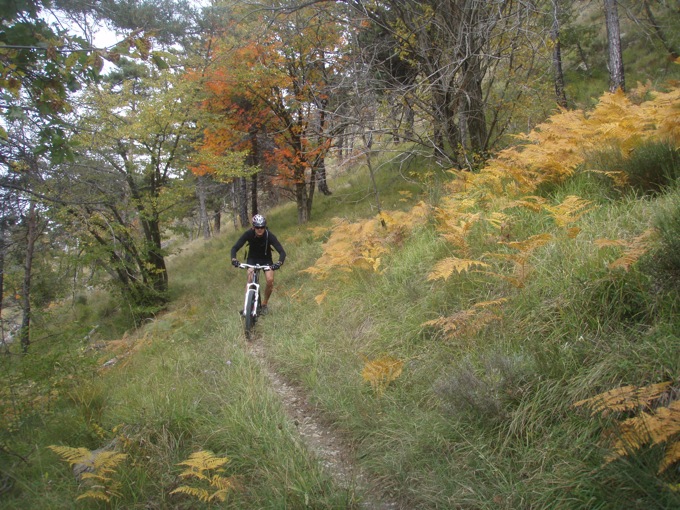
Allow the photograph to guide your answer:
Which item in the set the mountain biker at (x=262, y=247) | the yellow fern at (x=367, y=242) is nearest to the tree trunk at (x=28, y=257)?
the mountain biker at (x=262, y=247)

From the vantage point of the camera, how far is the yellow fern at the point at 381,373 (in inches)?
152

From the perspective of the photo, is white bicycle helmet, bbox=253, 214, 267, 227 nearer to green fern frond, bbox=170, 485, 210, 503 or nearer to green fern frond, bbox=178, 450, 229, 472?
green fern frond, bbox=178, 450, 229, 472

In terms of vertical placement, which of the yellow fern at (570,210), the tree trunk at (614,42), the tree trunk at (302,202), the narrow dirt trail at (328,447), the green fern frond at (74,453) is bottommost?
the narrow dirt trail at (328,447)

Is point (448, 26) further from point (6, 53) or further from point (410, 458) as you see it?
point (410, 458)

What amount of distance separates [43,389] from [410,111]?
320 inches

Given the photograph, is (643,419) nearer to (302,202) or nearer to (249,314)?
(249,314)

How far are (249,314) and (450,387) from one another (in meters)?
4.65

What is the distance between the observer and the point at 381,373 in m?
3.90

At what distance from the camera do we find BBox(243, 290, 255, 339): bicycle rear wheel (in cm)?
704

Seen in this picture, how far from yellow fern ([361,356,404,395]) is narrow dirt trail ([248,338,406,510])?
1.84 ft

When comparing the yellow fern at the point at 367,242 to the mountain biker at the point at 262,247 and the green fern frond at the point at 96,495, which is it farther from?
the green fern frond at the point at 96,495

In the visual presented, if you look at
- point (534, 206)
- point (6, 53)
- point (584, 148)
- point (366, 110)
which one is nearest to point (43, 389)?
point (6, 53)

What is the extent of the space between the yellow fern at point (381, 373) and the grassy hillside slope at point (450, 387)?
0.02m

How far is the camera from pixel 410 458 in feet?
9.95
